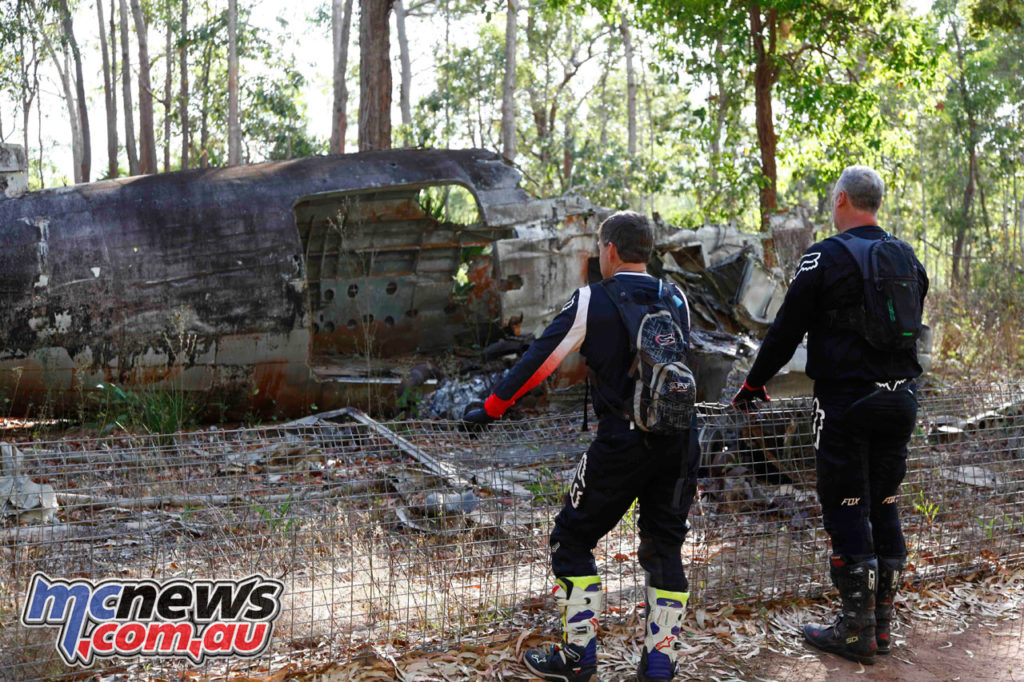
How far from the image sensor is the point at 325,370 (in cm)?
912

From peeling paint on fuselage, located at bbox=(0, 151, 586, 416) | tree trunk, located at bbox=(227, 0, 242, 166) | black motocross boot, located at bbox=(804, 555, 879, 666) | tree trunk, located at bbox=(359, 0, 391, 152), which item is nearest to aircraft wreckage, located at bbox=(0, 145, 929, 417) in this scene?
peeling paint on fuselage, located at bbox=(0, 151, 586, 416)

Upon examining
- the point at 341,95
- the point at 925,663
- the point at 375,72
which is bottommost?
the point at 925,663

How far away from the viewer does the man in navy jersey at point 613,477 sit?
3.35 meters

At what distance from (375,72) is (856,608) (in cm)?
1308

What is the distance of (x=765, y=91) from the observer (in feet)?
41.1

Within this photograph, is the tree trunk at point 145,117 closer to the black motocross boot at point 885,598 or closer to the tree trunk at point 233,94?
the tree trunk at point 233,94

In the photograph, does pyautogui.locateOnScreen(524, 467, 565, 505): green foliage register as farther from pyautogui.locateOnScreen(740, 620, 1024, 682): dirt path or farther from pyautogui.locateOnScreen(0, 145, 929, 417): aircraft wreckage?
pyautogui.locateOnScreen(0, 145, 929, 417): aircraft wreckage

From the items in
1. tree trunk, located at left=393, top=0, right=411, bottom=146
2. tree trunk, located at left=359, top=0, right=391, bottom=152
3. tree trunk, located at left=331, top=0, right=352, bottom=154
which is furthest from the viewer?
tree trunk, located at left=393, top=0, right=411, bottom=146

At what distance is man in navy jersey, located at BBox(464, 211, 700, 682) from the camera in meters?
3.35

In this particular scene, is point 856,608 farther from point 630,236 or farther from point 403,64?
point 403,64

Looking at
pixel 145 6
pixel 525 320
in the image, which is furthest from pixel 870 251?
pixel 145 6

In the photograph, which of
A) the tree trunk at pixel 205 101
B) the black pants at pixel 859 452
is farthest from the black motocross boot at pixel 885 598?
the tree trunk at pixel 205 101

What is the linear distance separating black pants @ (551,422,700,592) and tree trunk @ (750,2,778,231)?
31.1 feet

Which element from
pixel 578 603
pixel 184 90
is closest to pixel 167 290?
pixel 578 603
